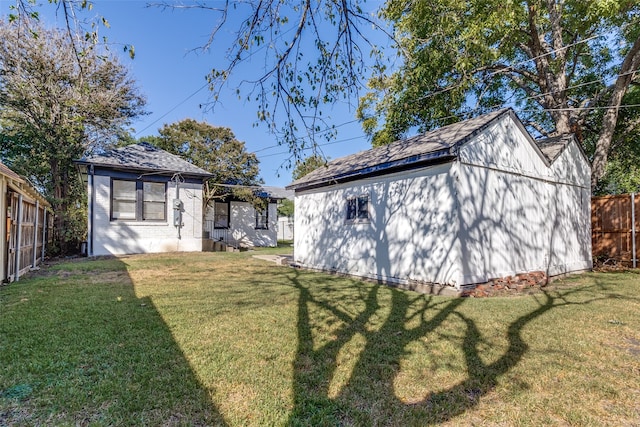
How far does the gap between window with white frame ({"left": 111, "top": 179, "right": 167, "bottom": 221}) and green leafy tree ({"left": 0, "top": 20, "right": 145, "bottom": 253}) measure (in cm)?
204

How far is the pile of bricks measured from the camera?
21.2ft

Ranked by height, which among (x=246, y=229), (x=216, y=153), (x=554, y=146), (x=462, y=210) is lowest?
(x=246, y=229)

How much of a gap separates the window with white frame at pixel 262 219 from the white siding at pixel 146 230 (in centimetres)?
536

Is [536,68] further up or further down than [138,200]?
further up

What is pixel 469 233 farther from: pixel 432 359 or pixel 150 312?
A: pixel 150 312

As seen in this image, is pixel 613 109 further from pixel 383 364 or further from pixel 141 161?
pixel 141 161

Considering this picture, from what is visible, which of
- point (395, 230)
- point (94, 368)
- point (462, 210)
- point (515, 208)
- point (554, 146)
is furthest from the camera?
point (554, 146)

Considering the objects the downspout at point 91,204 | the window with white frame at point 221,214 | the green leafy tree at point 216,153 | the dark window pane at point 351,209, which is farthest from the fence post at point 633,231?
the downspout at point 91,204

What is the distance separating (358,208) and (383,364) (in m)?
5.75

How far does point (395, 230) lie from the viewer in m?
7.66

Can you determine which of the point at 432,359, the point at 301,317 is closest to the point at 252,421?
the point at 432,359

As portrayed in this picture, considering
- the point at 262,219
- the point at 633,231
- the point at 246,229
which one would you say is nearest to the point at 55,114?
the point at 246,229

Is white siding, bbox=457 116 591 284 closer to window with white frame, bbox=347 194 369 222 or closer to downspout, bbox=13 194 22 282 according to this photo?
window with white frame, bbox=347 194 369 222

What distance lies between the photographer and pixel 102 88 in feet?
47.9
